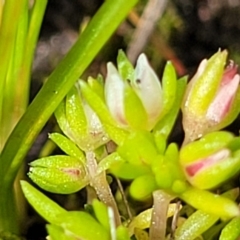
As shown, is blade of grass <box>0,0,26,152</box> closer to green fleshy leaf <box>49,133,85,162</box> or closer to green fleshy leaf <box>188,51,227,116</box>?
green fleshy leaf <box>49,133,85,162</box>

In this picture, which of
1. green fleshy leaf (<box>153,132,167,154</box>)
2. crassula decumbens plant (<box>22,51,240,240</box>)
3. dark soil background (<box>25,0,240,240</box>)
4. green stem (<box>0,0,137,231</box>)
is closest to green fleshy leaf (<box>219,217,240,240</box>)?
crassula decumbens plant (<box>22,51,240,240</box>)

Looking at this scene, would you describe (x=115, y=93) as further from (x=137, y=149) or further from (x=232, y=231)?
(x=232, y=231)

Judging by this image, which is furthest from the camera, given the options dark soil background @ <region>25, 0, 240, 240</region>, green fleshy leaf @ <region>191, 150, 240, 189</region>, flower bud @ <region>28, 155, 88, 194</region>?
dark soil background @ <region>25, 0, 240, 240</region>

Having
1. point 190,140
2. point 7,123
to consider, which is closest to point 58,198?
point 7,123

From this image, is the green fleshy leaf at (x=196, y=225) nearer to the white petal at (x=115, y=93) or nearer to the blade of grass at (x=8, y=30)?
the white petal at (x=115, y=93)

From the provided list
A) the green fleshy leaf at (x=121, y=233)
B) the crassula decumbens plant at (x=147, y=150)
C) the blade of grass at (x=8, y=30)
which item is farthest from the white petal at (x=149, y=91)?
the blade of grass at (x=8, y=30)
